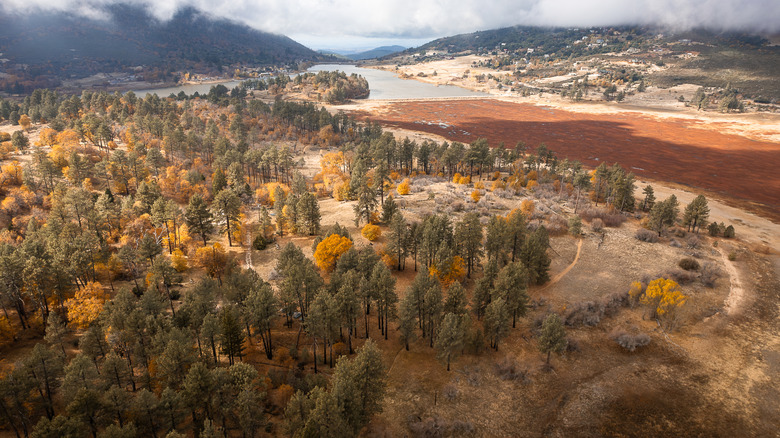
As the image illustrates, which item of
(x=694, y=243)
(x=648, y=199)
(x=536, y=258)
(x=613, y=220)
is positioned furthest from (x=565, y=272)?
(x=648, y=199)

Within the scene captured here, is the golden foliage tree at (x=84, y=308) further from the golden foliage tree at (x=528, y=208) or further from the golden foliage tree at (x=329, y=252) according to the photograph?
the golden foliage tree at (x=528, y=208)

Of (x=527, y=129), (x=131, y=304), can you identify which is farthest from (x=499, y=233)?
(x=527, y=129)

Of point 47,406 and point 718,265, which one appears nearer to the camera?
point 47,406

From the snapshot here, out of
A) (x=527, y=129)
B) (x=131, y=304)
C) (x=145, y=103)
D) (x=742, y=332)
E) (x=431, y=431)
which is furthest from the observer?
(x=527, y=129)

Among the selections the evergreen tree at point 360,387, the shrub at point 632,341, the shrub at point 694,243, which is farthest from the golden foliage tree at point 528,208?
the evergreen tree at point 360,387

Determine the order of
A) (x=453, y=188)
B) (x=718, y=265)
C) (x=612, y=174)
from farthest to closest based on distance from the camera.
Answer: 1. (x=453, y=188)
2. (x=612, y=174)
3. (x=718, y=265)

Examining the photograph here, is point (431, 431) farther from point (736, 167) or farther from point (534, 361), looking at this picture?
point (736, 167)
